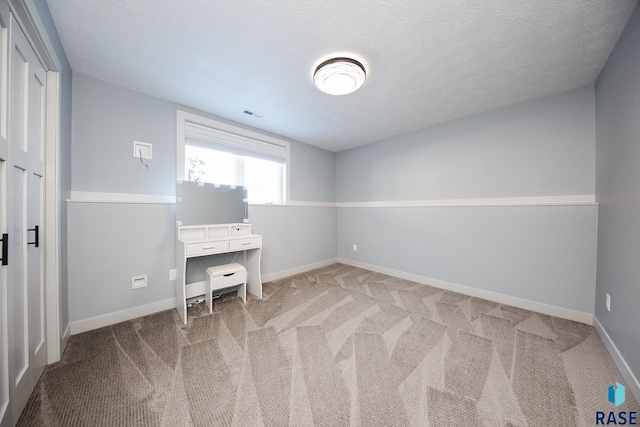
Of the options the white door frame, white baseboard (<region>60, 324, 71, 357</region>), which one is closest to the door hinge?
the white door frame

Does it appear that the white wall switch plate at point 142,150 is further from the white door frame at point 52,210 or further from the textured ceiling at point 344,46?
the white door frame at point 52,210

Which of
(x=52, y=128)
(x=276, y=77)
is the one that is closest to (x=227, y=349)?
(x=52, y=128)

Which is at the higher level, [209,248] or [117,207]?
[117,207]

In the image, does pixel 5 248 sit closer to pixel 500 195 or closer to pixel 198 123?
pixel 198 123

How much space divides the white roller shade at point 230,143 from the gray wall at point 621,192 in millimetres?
3316

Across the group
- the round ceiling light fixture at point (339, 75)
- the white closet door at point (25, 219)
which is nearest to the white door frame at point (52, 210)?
the white closet door at point (25, 219)

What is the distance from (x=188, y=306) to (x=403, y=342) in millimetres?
2305

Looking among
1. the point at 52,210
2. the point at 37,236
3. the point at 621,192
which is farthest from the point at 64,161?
the point at 621,192

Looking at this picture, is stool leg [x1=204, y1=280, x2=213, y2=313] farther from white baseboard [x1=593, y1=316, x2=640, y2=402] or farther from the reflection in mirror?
white baseboard [x1=593, y1=316, x2=640, y2=402]

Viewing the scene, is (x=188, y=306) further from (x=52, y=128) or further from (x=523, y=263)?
(x=523, y=263)

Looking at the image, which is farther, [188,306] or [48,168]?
[188,306]

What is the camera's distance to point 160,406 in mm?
1179

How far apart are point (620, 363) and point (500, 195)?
1.63 m

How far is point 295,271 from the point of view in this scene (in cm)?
356
